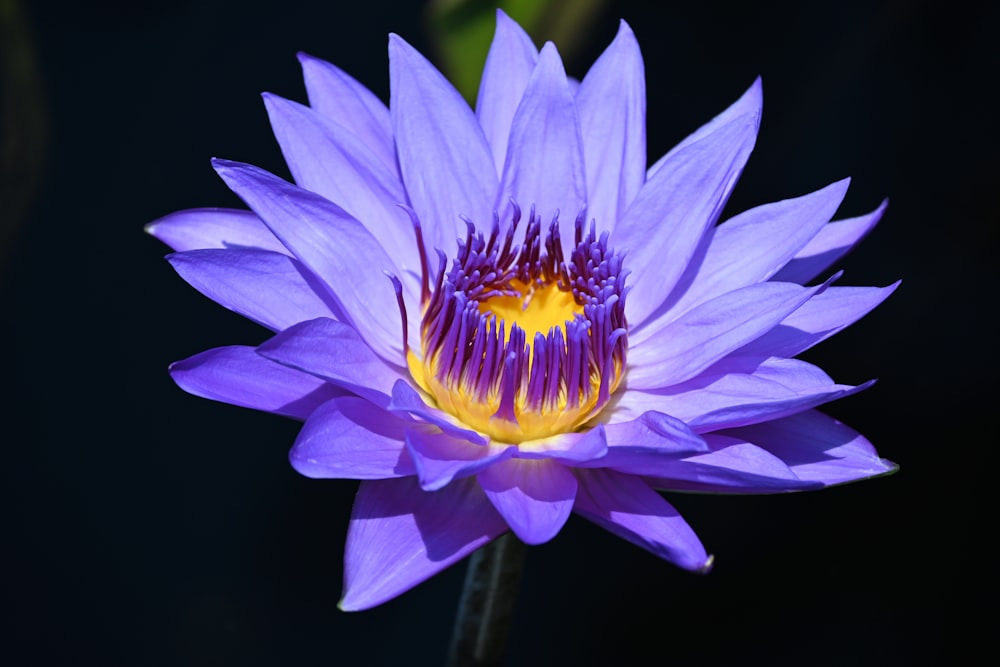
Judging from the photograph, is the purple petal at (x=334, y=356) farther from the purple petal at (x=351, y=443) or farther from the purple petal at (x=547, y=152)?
the purple petal at (x=547, y=152)

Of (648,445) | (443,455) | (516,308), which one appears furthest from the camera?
(516,308)

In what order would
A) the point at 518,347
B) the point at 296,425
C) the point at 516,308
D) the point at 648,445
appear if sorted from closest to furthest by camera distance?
the point at 648,445 → the point at 518,347 → the point at 516,308 → the point at 296,425

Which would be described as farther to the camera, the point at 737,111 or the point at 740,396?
the point at 737,111

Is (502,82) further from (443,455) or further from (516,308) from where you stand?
(443,455)

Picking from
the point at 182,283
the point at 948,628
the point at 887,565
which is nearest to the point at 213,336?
the point at 182,283

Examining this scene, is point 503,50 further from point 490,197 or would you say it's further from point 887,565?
point 887,565

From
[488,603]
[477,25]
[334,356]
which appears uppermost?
[477,25]

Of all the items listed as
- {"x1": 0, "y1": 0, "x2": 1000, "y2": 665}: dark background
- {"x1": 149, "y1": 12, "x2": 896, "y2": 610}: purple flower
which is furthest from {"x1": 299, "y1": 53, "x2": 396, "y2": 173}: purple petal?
{"x1": 0, "y1": 0, "x2": 1000, "y2": 665}: dark background

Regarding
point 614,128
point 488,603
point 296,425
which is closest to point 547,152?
point 614,128
